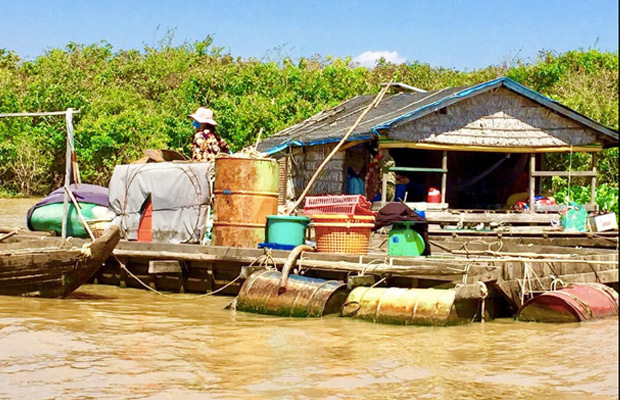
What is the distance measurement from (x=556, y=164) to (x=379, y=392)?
582 inches

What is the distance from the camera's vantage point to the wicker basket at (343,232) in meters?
11.5

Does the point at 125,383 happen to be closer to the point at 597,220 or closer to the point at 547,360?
the point at 547,360

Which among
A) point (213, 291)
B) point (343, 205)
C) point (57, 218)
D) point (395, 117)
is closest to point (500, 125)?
point (395, 117)

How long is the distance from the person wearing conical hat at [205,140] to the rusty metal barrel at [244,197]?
6.73ft

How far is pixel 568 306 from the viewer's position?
33.6 ft

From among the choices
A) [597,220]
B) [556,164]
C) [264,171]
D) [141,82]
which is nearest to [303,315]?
[264,171]

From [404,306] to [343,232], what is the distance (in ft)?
6.12

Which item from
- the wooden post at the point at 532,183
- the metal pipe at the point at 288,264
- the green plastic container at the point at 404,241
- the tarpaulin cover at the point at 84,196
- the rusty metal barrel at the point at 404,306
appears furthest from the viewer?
the wooden post at the point at 532,183

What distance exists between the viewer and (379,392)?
697 centimetres

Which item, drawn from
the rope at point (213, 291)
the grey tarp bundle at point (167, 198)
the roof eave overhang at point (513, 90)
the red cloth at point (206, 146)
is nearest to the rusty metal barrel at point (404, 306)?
the rope at point (213, 291)

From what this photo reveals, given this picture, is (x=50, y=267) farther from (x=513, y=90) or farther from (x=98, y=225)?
(x=513, y=90)

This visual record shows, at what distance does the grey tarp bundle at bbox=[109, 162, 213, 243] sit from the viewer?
43.6 ft

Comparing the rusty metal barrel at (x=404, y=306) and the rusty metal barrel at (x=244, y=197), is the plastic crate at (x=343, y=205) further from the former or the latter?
the rusty metal barrel at (x=404, y=306)

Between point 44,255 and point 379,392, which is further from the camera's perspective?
point 44,255
